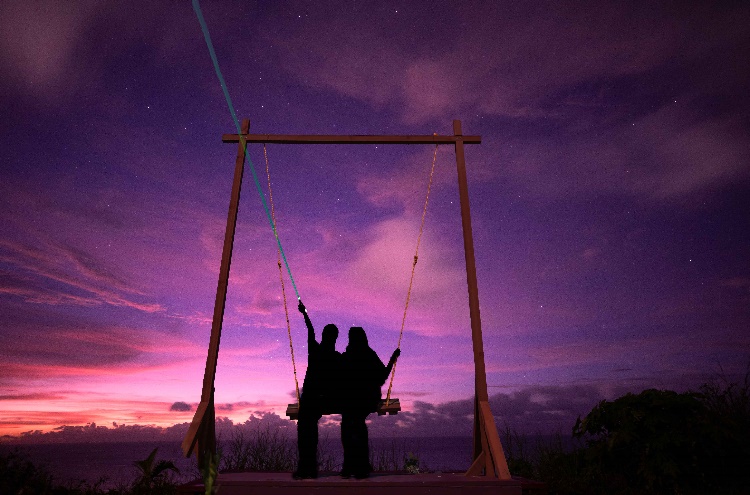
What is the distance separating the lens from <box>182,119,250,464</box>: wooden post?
18.4 ft

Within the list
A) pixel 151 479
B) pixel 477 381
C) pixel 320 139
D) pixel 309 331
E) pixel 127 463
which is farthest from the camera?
pixel 127 463

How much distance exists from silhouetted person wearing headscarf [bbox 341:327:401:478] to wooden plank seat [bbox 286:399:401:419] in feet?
0.30

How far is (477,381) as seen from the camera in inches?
252

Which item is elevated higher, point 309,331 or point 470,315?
point 470,315

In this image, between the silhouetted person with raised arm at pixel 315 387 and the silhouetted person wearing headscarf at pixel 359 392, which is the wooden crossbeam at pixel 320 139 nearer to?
the silhouetted person with raised arm at pixel 315 387

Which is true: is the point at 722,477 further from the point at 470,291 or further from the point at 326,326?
the point at 326,326

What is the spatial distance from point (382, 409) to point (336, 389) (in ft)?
2.00

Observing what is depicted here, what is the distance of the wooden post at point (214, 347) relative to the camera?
18.4 ft

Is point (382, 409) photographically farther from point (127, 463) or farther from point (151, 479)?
point (127, 463)

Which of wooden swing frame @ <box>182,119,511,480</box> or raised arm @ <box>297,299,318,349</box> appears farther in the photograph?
raised arm @ <box>297,299,318,349</box>

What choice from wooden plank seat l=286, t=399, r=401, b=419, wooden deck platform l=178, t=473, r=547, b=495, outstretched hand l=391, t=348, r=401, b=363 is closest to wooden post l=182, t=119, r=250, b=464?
wooden deck platform l=178, t=473, r=547, b=495

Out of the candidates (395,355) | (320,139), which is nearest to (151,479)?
(395,355)

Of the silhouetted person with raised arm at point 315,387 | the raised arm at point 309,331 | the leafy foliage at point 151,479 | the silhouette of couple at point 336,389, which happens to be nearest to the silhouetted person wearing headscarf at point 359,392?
the silhouette of couple at point 336,389

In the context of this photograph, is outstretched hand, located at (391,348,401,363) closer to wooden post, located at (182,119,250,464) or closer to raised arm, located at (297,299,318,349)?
raised arm, located at (297,299,318,349)
